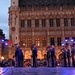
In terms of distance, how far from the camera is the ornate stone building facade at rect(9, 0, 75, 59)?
53094 mm

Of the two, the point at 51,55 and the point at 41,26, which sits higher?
the point at 41,26

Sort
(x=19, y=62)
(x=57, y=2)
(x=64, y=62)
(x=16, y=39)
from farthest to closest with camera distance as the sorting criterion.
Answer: (x=57, y=2) → (x=16, y=39) → (x=64, y=62) → (x=19, y=62)

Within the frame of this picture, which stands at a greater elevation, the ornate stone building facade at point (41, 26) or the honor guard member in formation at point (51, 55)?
the ornate stone building facade at point (41, 26)

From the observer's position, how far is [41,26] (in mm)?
53969

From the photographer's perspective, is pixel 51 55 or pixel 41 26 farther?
pixel 41 26

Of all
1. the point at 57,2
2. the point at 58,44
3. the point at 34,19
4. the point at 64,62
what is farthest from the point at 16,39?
the point at 64,62

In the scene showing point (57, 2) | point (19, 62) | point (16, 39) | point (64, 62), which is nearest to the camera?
point (19, 62)

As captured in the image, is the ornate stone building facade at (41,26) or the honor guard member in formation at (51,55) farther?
the ornate stone building facade at (41,26)

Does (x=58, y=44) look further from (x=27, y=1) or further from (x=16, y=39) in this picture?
(x=27, y=1)

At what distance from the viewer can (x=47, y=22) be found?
54031 mm

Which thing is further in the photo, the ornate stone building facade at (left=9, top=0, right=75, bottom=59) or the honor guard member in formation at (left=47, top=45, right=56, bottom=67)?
the ornate stone building facade at (left=9, top=0, right=75, bottom=59)

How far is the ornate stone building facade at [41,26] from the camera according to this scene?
Answer: 53094mm

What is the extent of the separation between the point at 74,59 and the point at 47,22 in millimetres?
35373

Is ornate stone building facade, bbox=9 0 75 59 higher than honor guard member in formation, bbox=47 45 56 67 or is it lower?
higher
